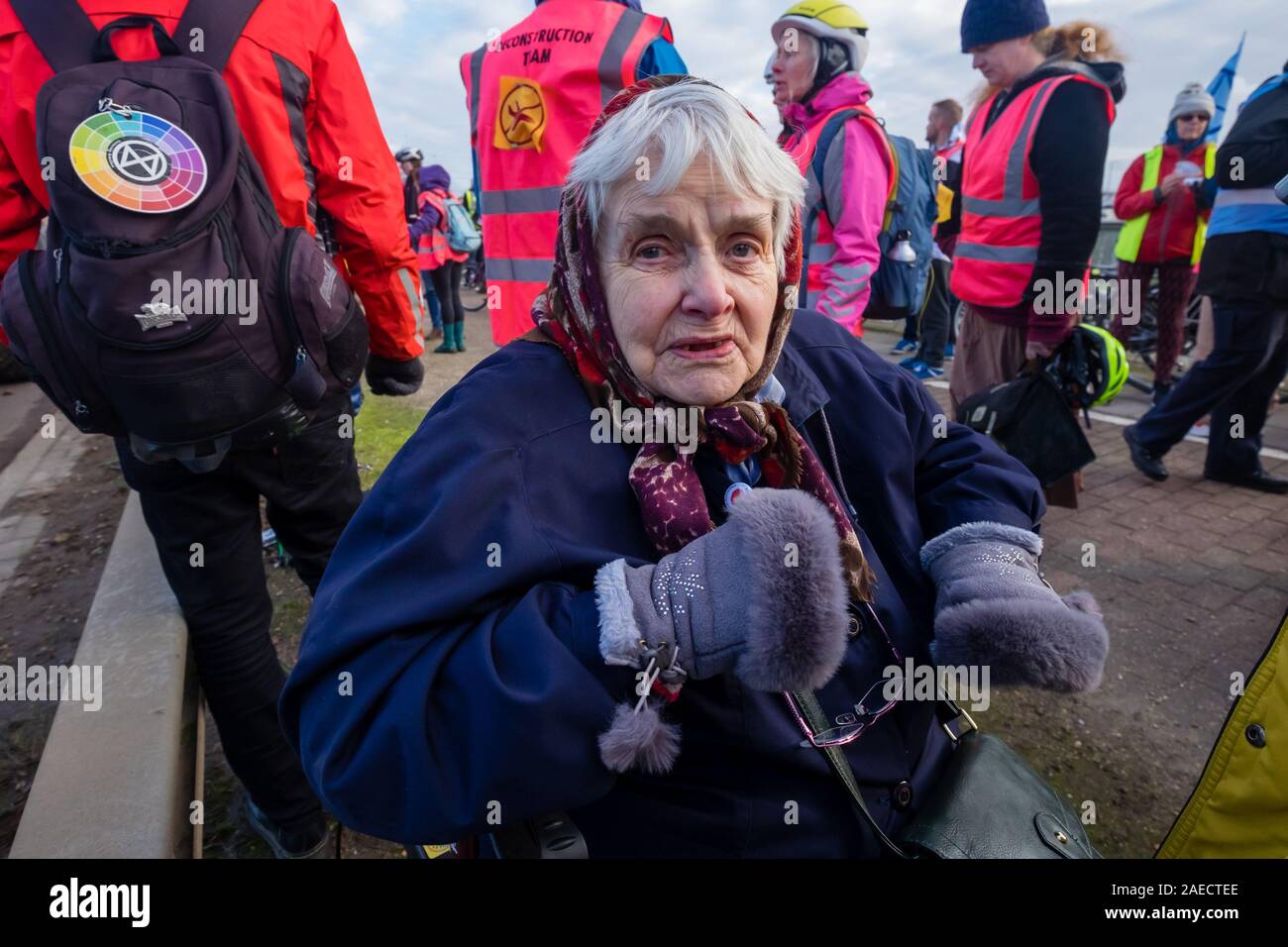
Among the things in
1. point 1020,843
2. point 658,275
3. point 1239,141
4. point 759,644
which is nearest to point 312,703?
point 759,644

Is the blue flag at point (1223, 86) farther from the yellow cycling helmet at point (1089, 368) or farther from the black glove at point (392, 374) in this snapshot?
the black glove at point (392, 374)

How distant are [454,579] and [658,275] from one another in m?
0.65

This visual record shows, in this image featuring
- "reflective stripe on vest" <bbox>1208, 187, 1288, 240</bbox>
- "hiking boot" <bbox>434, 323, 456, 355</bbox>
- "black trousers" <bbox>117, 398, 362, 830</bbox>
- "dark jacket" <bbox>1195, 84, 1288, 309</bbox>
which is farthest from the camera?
"hiking boot" <bbox>434, 323, 456, 355</bbox>

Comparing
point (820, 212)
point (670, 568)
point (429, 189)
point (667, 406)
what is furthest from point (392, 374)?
point (429, 189)

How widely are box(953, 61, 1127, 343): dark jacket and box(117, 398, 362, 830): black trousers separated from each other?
9.23 ft

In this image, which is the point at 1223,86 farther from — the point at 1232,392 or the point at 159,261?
the point at 159,261

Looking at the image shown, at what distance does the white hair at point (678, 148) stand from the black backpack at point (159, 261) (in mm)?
786

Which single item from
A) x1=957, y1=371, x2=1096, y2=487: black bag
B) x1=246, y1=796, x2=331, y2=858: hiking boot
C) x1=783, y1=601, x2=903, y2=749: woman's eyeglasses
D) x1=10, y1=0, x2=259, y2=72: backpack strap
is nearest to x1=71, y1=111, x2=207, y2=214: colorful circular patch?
x1=10, y1=0, x2=259, y2=72: backpack strap

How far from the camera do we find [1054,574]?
3.37 m

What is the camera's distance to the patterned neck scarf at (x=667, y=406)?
1.21 m

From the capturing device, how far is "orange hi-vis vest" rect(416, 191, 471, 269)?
8.34 meters

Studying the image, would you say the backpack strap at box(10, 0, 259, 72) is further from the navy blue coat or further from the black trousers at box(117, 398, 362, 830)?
the navy blue coat

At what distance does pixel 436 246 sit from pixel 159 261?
7.33 meters

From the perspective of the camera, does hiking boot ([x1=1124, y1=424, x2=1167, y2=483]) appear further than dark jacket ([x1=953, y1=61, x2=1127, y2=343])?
Yes
